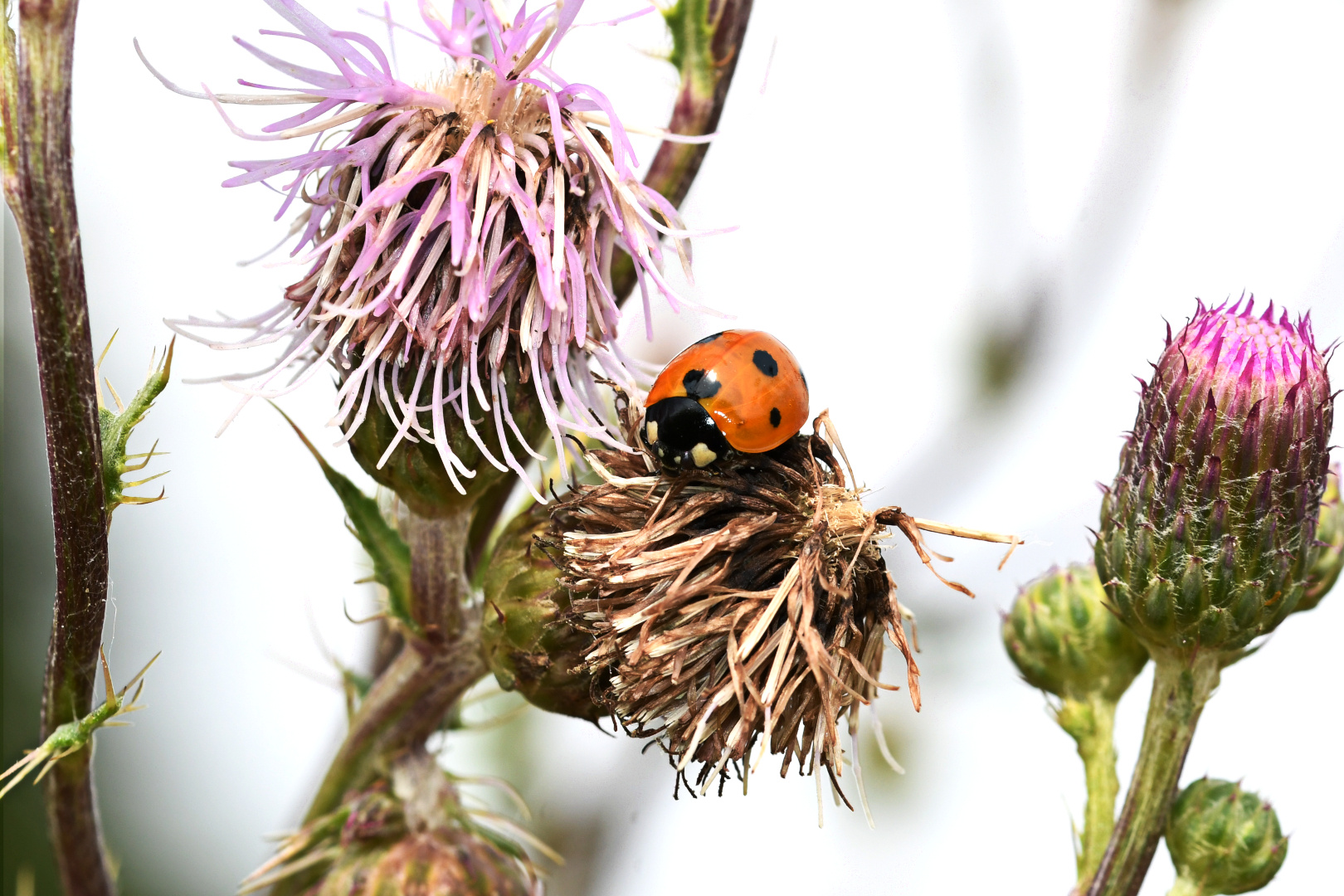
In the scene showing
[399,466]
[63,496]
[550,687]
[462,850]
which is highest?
[399,466]

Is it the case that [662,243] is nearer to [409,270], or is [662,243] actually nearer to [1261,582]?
[409,270]

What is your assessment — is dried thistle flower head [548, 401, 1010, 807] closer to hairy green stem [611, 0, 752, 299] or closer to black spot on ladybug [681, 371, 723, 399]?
black spot on ladybug [681, 371, 723, 399]

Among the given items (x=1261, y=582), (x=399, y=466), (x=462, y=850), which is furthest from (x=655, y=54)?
(x=462, y=850)

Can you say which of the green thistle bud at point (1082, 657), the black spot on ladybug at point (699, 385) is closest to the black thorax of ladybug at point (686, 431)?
the black spot on ladybug at point (699, 385)

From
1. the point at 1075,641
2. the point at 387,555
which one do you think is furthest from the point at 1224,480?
the point at 387,555

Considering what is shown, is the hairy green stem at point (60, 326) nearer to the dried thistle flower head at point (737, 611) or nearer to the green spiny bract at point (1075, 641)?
the dried thistle flower head at point (737, 611)
